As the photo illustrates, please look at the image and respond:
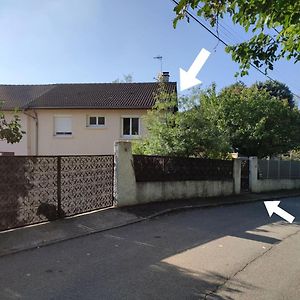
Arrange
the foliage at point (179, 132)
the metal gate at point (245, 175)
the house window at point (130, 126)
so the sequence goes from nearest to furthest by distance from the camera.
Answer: the foliage at point (179, 132)
the metal gate at point (245, 175)
the house window at point (130, 126)

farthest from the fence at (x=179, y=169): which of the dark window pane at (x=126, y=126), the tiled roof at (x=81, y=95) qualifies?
the dark window pane at (x=126, y=126)

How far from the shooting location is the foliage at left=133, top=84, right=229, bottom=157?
16188 millimetres

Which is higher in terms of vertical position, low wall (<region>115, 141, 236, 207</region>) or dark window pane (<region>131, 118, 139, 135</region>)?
dark window pane (<region>131, 118, 139, 135</region>)

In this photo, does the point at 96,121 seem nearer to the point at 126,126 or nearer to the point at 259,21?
the point at 126,126

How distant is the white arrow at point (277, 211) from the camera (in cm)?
1380

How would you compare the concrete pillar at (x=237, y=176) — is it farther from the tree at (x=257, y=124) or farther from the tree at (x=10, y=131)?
the tree at (x=10, y=131)

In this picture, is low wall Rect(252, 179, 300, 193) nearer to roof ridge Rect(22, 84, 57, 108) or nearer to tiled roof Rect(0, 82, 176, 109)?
tiled roof Rect(0, 82, 176, 109)

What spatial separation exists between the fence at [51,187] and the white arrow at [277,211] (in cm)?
557

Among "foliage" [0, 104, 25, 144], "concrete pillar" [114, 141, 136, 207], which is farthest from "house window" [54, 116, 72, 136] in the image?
"foliage" [0, 104, 25, 144]

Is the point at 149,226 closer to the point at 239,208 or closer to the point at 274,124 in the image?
the point at 239,208

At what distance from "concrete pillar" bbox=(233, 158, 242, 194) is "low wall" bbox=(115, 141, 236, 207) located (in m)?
1.63

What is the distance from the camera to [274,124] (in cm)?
2569

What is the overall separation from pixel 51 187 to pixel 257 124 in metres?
16.1

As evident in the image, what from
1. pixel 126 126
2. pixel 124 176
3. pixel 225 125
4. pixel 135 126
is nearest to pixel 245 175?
pixel 225 125
